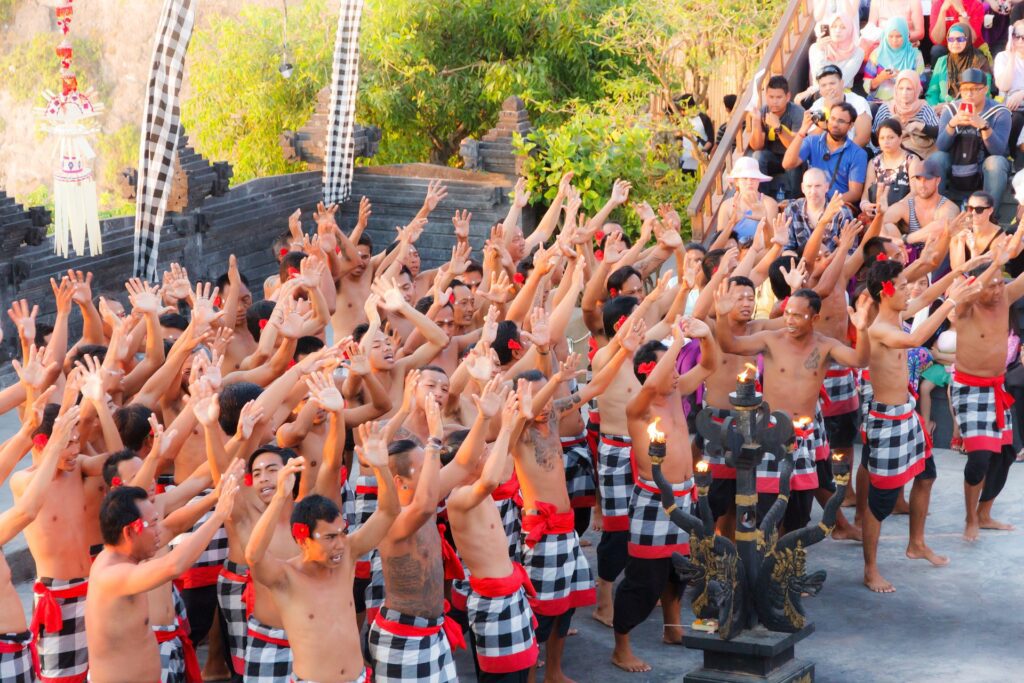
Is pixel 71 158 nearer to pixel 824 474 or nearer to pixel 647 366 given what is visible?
pixel 647 366

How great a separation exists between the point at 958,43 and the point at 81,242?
7.95 m

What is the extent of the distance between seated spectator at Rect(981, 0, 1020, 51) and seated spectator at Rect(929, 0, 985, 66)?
2.6 inches

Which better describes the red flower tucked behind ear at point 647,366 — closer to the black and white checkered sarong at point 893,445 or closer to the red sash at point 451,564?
the red sash at point 451,564

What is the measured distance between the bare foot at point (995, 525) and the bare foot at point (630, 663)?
3.20 meters

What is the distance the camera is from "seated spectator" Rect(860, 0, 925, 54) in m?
14.5

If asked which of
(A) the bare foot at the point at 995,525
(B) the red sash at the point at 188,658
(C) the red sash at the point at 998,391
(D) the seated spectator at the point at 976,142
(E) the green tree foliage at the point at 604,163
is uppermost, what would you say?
(D) the seated spectator at the point at 976,142

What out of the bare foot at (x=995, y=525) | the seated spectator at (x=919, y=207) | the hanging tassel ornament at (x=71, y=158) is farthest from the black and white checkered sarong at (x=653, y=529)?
→ the seated spectator at (x=919, y=207)

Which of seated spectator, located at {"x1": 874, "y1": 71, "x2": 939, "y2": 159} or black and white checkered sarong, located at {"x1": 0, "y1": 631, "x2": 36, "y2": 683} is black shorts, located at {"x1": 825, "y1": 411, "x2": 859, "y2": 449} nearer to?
seated spectator, located at {"x1": 874, "y1": 71, "x2": 939, "y2": 159}

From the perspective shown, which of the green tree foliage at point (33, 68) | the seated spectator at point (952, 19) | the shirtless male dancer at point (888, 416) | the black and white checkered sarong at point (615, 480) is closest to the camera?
the black and white checkered sarong at point (615, 480)

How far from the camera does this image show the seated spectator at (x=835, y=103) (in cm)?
1319

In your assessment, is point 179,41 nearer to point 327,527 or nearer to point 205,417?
point 205,417

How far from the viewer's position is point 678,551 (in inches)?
→ 320

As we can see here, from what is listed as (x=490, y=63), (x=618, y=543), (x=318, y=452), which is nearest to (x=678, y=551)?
(x=618, y=543)

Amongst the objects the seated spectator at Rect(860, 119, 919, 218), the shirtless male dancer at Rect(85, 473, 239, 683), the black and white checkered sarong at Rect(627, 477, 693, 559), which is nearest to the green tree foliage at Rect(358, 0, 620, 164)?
the seated spectator at Rect(860, 119, 919, 218)
